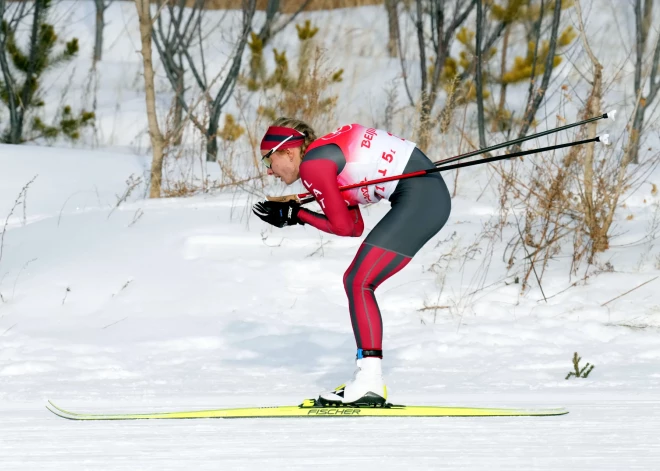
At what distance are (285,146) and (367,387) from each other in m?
1.12

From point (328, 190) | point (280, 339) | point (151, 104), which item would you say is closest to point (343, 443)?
point (328, 190)

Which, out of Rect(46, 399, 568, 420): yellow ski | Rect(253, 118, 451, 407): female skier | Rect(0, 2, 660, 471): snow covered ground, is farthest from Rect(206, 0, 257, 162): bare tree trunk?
Rect(46, 399, 568, 420): yellow ski

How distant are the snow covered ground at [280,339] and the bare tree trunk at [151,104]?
38 centimetres

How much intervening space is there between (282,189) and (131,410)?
4.27 meters

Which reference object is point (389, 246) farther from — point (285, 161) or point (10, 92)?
point (10, 92)

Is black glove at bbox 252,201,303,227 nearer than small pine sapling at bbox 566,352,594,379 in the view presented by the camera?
Yes

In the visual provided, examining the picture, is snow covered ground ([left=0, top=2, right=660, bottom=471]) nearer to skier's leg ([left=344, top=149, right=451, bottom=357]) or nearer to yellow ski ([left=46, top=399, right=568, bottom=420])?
yellow ski ([left=46, top=399, right=568, bottom=420])

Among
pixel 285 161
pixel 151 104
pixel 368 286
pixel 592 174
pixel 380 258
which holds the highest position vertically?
pixel 151 104

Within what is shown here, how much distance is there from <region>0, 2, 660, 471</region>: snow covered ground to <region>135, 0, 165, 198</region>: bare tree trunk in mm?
376

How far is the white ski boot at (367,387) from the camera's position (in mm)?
4246

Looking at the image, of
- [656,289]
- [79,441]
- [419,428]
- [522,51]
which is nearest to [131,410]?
[79,441]

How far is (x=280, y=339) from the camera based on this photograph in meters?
6.25

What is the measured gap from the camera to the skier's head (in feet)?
13.9

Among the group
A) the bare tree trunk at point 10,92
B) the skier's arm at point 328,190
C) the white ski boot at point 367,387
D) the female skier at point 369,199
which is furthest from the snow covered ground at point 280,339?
the bare tree trunk at point 10,92
